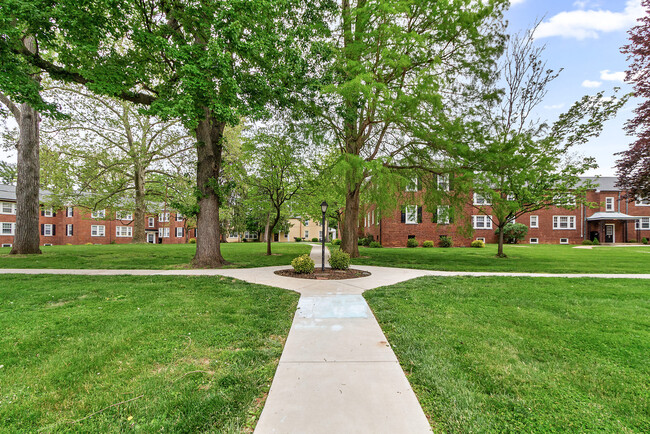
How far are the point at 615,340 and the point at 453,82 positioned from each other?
11.1 meters

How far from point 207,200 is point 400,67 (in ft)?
28.1

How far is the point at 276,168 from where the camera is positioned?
13.3m

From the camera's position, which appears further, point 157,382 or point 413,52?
point 413,52

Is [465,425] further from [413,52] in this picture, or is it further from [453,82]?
[453,82]

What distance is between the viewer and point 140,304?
504 cm

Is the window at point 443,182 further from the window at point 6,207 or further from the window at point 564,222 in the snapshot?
the window at point 6,207

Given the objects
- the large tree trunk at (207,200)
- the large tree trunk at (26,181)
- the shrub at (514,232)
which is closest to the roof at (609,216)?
the shrub at (514,232)

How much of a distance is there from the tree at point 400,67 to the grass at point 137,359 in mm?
6201

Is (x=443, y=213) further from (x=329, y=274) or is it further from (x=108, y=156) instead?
(x=108, y=156)

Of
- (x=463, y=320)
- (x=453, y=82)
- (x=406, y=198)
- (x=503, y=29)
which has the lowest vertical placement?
(x=463, y=320)

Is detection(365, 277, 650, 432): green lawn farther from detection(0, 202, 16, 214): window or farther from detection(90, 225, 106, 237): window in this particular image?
detection(90, 225, 106, 237): window

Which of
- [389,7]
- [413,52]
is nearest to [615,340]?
[389,7]

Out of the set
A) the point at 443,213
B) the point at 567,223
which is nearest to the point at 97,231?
the point at 443,213

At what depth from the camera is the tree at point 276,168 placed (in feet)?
41.3
